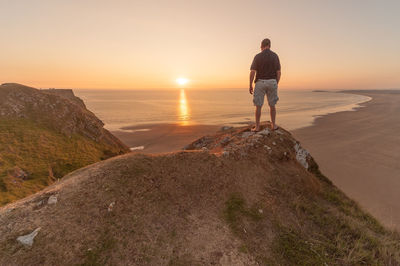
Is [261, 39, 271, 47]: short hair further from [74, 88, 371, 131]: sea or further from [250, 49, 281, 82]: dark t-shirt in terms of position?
[74, 88, 371, 131]: sea

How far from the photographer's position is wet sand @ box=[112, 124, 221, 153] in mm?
30084

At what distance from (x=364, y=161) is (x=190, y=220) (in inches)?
1054

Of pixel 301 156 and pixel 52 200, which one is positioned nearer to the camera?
pixel 52 200

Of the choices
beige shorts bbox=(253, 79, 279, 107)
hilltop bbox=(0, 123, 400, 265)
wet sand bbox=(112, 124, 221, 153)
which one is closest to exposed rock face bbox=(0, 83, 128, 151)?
wet sand bbox=(112, 124, 221, 153)

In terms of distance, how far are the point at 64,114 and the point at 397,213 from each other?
30.5 meters

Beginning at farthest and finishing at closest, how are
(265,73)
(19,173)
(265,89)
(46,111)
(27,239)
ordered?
(46,111)
(19,173)
(265,89)
(265,73)
(27,239)

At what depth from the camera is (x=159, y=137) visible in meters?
36.0

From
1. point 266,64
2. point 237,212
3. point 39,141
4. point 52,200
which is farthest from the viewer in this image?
point 39,141

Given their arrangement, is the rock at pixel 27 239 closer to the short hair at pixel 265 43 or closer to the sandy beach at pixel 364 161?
the short hair at pixel 265 43

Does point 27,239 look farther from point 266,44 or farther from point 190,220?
point 266,44

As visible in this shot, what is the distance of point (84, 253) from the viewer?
12.2 ft

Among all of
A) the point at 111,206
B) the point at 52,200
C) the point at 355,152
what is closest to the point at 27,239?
the point at 52,200

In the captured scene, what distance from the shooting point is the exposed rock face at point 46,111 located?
16.6 meters

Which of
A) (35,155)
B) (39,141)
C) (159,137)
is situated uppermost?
(39,141)
